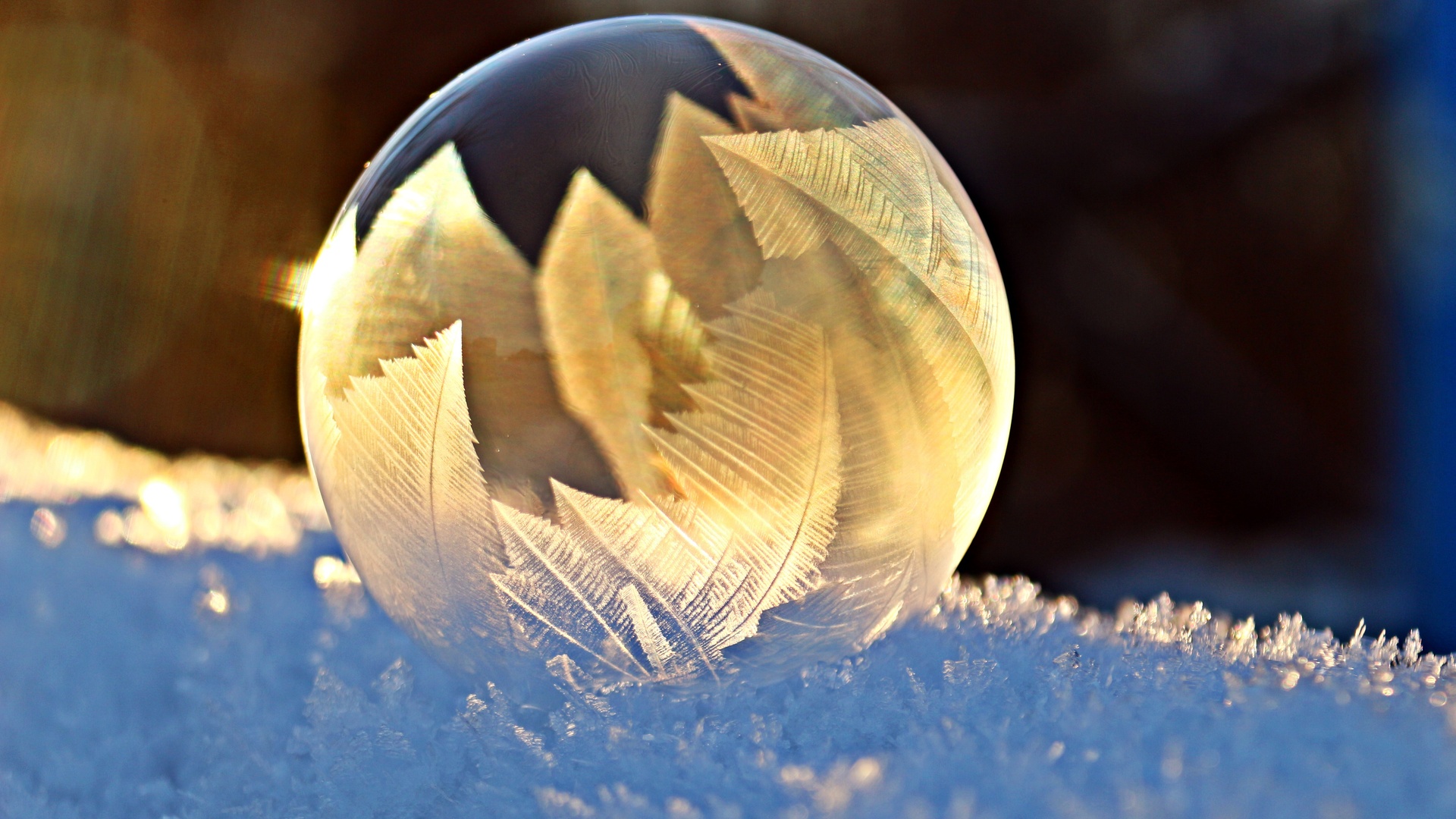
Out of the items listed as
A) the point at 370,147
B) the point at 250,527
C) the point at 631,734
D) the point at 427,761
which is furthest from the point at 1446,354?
the point at 370,147

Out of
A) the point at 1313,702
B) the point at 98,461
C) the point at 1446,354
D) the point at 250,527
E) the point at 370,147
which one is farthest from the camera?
the point at 370,147

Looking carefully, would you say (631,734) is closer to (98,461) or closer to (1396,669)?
(1396,669)

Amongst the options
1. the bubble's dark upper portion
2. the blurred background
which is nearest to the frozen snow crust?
the bubble's dark upper portion

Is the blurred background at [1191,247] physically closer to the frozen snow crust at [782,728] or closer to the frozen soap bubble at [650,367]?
the frozen snow crust at [782,728]

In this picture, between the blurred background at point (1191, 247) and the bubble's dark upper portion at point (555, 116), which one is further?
the blurred background at point (1191, 247)

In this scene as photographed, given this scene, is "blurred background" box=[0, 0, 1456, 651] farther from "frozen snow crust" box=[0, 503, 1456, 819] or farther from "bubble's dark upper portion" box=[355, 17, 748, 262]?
"bubble's dark upper portion" box=[355, 17, 748, 262]

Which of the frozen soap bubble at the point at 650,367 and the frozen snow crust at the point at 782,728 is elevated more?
the frozen soap bubble at the point at 650,367

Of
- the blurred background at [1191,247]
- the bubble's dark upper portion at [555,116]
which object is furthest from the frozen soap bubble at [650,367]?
the blurred background at [1191,247]
